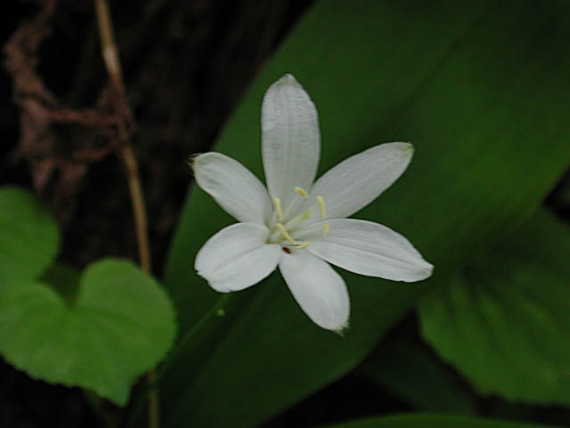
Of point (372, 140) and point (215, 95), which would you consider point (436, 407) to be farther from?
point (215, 95)

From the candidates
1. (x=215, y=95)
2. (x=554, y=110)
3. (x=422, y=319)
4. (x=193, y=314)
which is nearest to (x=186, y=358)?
(x=193, y=314)

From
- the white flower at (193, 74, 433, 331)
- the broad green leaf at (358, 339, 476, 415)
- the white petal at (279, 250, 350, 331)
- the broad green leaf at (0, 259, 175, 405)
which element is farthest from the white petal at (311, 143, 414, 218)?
the broad green leaf at (358, 339, 476, 415)

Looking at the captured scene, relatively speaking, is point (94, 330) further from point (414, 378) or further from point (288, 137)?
point (414, 378)

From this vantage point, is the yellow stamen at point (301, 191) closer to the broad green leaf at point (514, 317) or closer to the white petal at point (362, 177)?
→ the white petal at point (362, 177)

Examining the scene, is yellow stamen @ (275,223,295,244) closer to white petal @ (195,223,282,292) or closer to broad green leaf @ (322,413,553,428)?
white petal @ (195,223,282,292)

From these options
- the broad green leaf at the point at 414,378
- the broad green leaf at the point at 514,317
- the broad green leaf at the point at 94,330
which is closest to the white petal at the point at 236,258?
the broad green leaf at the point at 94,330

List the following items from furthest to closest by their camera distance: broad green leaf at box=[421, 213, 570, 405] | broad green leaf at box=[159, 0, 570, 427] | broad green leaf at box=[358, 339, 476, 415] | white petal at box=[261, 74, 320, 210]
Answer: broad green leaf at box=[358, 339, 476, 415], broad green leaf at box=[421, 213, 570, 405], broad green leaf at box=[159, 0, 570, 427], white petal at box=[261, 74, 320, 210]

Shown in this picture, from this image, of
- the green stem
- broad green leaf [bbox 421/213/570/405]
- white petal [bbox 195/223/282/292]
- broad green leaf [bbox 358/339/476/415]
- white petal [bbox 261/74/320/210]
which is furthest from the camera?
broad green leaf [bbox 358/339/476/415]
